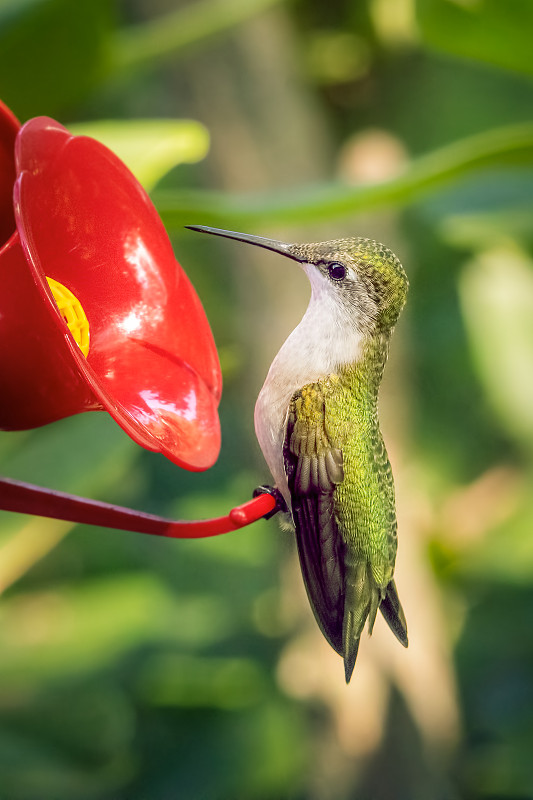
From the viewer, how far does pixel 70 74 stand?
173 centimetres

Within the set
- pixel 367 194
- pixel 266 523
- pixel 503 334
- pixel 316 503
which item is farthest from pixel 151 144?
pixel 503 334

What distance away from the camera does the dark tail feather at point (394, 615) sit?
0.68 meters

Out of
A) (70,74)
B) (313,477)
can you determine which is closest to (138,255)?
(313,477)

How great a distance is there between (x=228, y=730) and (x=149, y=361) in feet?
6.11

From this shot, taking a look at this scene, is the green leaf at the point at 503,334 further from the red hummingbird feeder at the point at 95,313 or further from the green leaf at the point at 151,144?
the red hummingbird feeder at the point at 95,313

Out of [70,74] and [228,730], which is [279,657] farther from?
[70,74]

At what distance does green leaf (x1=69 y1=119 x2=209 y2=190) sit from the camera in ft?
Answer: 3.94

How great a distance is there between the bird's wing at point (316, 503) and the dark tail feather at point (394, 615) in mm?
64

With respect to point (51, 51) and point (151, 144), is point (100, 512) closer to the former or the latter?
point (151, 144)

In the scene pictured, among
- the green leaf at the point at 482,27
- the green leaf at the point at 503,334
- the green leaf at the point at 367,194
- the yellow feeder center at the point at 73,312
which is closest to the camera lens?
the yellow feeder center at the point at 73,312

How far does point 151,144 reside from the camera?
1238mm

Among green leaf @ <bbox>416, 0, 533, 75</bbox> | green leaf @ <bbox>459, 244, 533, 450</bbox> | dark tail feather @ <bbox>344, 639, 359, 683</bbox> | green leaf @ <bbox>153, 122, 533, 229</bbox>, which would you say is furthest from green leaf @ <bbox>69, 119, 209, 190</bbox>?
green leaf @ <bbox>459, 244, 533, 450</bbox>

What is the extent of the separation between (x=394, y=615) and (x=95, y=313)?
0.36m

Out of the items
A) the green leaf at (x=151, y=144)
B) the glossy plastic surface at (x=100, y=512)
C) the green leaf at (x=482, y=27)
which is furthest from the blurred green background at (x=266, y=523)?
the glossy plastic surface at (x=100, y=512)
